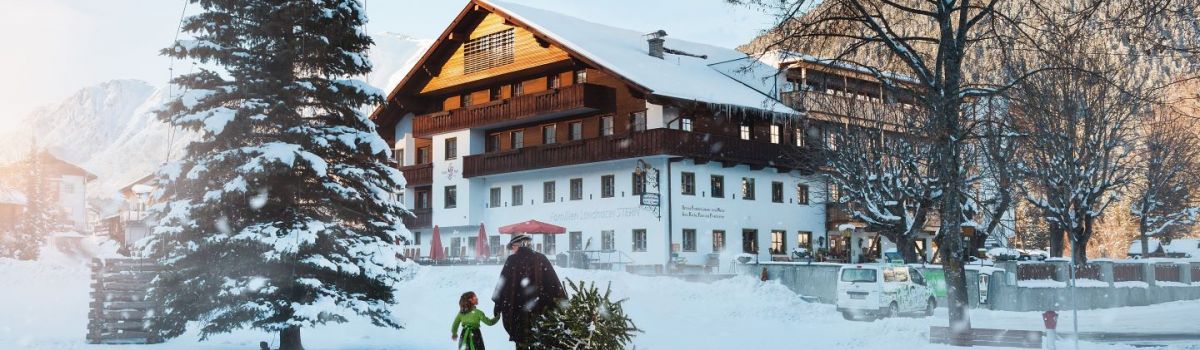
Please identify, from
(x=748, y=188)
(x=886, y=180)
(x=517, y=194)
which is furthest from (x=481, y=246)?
(x=886, y=180)

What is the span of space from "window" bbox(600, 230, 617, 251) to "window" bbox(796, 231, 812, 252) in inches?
354

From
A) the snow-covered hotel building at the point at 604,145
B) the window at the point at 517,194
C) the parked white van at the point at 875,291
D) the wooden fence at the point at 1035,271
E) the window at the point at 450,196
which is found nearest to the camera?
the parked white van at the point at 875,291

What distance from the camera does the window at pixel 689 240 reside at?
45.9 metres

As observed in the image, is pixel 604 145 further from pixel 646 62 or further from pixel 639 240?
pixel 646 62

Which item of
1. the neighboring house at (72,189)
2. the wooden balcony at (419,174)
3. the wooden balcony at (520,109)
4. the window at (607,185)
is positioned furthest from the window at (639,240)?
the neighboring house at (72,189)

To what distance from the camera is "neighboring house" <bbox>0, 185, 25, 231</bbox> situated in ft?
234

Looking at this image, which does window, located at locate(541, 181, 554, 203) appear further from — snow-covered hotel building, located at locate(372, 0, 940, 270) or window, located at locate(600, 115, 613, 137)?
window, located at locate(600, 115, 613, 137)

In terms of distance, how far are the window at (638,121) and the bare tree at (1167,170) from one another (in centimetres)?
1879

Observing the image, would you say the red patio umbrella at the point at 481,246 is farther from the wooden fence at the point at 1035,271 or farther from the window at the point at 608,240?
the wooden fence at the point at 1035,271

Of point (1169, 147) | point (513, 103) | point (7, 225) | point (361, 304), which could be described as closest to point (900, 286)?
point (361, 304)

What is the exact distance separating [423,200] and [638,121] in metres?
16.0

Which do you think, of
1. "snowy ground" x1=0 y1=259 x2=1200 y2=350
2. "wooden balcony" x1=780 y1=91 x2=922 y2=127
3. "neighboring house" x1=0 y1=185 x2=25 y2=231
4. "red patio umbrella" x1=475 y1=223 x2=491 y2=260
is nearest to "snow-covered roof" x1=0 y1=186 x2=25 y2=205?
"neighboring house" x1=0 y1=185 x2=25 y2=231

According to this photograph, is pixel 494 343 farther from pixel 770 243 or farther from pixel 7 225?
pixel 7 225

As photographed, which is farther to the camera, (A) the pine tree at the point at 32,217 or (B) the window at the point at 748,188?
(A) the pine tree at the point at 32,217
